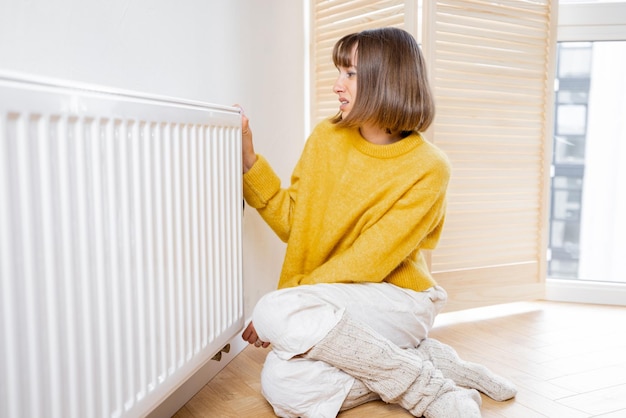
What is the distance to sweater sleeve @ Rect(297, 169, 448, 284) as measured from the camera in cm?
122

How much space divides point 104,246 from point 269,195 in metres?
0.62

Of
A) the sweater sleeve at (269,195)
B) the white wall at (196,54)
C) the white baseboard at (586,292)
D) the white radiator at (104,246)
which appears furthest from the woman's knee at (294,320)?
the white baseboard at (586,292)

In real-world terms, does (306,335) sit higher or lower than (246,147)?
lower

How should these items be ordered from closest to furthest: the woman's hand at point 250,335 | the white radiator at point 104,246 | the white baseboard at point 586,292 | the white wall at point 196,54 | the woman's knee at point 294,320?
the white radiator at point 104,246 → the white wall at point 196,54 → the woman's knee at point 294,320 → the woman's hand at point 250,335 → the white baseboard at point 586,292

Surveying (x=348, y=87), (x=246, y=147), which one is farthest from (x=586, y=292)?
(x=246, y=147)

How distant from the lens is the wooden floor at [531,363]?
117cm

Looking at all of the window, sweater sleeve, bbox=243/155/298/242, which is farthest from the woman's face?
the window

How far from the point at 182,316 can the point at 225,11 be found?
73cm

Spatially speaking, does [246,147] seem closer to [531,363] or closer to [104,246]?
[104,246]

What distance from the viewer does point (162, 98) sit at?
0.85 meters

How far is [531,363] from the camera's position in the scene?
1428mm

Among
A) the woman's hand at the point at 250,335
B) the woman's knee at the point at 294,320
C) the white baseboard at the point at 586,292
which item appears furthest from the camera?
the white baseboard at the point at 586,292

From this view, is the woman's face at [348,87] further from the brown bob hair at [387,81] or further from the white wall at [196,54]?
the white wall at [196,54]

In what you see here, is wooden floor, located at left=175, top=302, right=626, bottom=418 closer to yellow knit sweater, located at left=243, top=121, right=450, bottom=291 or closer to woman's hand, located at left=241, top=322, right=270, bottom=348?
woman's hand, located at left=241, top=322, right=270, bottom=348
